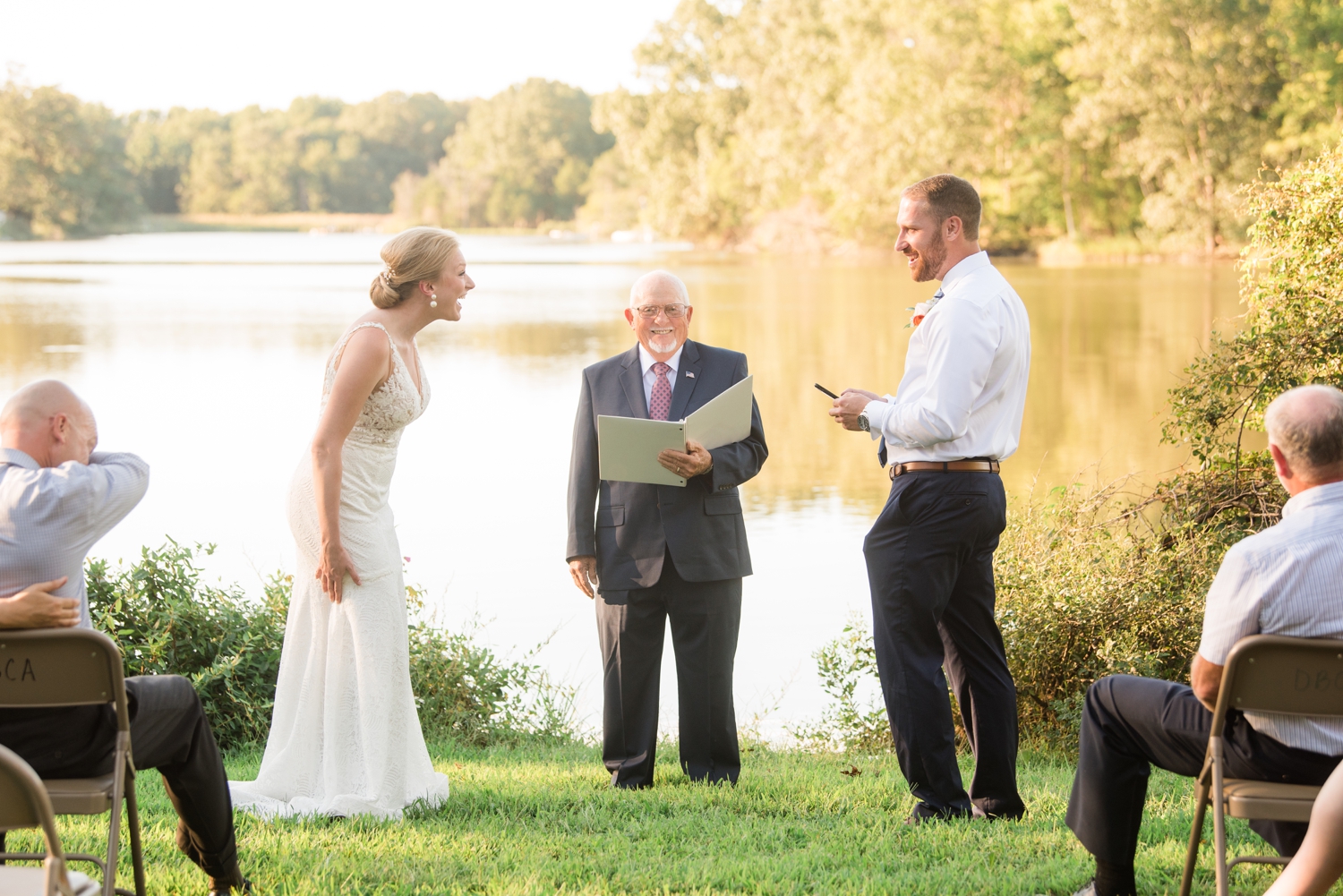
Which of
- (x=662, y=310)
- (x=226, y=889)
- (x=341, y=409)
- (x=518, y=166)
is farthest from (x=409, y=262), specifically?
(x=518, y=166)

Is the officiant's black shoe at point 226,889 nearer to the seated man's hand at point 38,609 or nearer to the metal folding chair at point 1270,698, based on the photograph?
the seated man's hand at point 38,609

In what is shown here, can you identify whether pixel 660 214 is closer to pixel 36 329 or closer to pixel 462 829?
pixel 36 329

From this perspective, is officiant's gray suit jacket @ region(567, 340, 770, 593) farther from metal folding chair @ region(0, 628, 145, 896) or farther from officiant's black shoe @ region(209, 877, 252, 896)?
metal folding chair @ region(0, 628, 145, 896)

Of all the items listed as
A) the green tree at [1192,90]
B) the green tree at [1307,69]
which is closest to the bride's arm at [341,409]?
the green tree at [1307,69]

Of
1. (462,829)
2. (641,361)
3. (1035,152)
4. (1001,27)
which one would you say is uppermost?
(1001,27)

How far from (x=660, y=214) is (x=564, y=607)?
6866 centimetres

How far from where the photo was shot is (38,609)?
9.49ft

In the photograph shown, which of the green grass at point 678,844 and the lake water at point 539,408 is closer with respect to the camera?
the green grass at point 678,844

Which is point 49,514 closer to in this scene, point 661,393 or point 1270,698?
point 661,393

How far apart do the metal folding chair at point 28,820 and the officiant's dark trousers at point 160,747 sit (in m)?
0.67

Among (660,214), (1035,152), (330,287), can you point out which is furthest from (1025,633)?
(660,214)

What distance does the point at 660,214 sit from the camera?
7581 cm

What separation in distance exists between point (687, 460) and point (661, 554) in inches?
17.1

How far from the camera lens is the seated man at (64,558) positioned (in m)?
2.93
